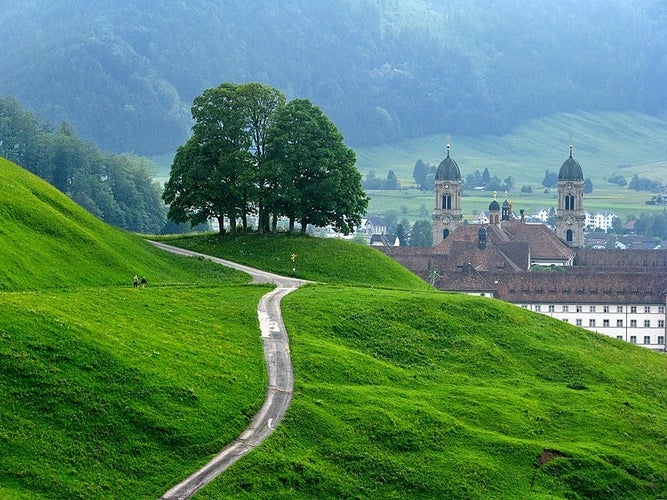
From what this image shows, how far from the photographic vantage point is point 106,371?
51688 mm

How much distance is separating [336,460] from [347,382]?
8944mm

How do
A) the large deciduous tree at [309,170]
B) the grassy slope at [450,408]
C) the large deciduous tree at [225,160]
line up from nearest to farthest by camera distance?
the grassy slope at [450,408] < the large deciduous tree at [309,170] < the large deciduous tree at [225,160]

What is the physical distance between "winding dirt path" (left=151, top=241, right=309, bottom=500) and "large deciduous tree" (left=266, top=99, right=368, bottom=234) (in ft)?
50.5

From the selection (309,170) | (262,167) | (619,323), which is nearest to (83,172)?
(619,323)

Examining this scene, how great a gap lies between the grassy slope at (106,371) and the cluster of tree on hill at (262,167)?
21.8 meters

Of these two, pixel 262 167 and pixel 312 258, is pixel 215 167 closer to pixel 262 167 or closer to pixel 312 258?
pixel 262 167

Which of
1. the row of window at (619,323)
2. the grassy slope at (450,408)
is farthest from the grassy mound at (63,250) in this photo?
the row of window at (619,323)

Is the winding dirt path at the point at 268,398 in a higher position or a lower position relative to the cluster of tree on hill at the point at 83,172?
lower

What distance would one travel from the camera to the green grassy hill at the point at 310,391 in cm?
4775

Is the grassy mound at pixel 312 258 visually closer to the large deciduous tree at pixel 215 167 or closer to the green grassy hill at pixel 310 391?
the large deciduous tree at pixel 215 167

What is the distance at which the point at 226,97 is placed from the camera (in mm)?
98938

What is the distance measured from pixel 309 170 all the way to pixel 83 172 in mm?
80338

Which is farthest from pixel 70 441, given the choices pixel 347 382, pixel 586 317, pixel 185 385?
pixel 586 317

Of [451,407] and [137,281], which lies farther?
[137,281]
